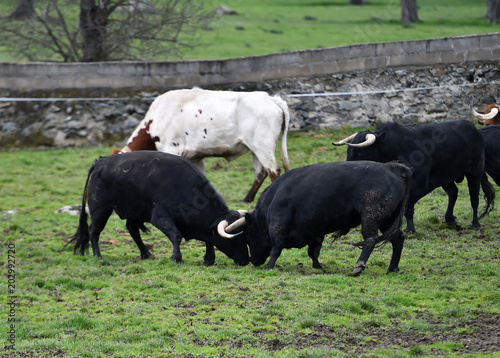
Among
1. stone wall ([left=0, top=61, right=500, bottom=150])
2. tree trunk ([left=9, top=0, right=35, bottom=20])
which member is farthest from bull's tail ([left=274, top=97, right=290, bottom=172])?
tree trunk ([left=9, top=0, right=35, bottom=20])

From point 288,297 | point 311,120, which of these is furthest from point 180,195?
point 311,120

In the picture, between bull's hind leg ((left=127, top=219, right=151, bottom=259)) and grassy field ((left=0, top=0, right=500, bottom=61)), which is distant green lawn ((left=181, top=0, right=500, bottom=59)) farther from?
bull's hind leg ((left=127, top=219, right=151, bottom=259))

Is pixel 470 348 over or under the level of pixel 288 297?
over

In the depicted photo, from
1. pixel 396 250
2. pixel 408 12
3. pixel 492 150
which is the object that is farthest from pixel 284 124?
pixel 408 12

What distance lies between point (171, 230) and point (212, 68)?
35.3 ft

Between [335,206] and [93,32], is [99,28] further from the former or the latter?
[335,206]

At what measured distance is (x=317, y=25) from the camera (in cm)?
3494

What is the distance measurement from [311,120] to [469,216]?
277 inches

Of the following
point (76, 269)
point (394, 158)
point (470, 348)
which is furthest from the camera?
point (394, 158)

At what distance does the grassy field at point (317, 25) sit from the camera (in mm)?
28625

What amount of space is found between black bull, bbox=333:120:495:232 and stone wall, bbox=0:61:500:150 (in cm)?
611

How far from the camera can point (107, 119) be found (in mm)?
19953

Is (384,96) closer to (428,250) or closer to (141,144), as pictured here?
(141,144)

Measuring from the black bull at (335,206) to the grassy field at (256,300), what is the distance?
15.9 inches
